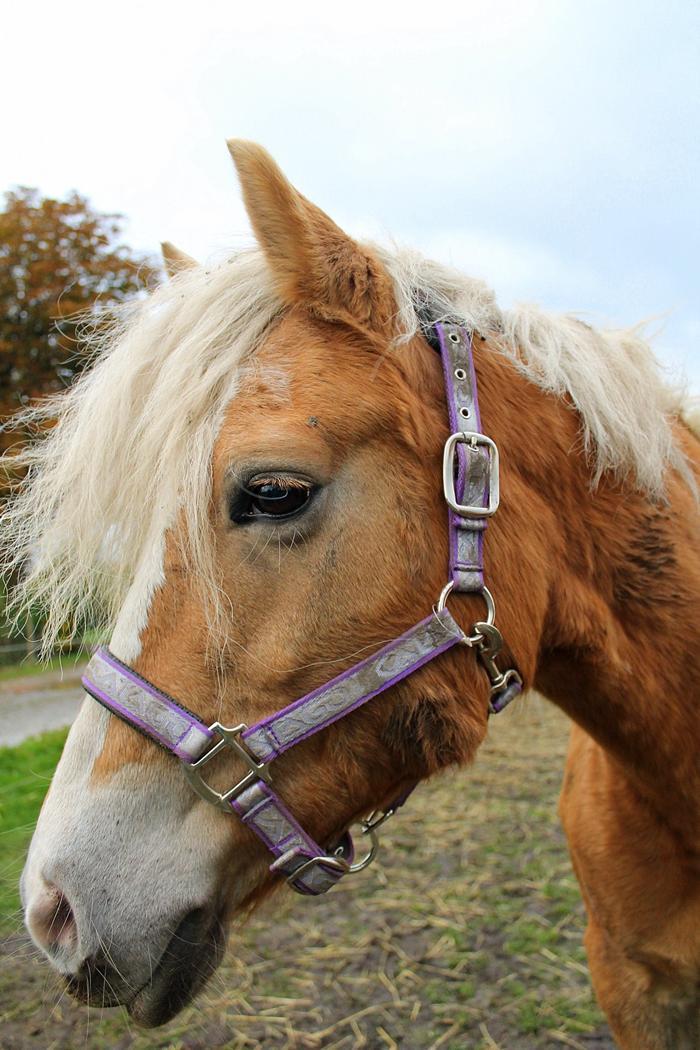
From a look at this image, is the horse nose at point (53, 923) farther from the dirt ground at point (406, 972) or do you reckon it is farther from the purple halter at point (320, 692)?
the dirt ground at point (406, 972)

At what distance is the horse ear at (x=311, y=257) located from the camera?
1.56 meters

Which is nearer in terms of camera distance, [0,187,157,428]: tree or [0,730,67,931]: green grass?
[0,730,67,931]: green grass

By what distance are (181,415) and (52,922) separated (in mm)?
1033

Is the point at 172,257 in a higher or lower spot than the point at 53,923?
higher

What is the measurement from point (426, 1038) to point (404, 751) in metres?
2.30

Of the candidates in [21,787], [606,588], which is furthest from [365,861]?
[21,787]

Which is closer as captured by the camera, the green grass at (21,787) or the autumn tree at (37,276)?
the green grass at (21,787)

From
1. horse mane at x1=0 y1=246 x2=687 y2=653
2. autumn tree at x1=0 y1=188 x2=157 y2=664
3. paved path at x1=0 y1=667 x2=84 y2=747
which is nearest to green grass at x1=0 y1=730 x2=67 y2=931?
paved path at x1=0 y1=667 x2=84 y2=747

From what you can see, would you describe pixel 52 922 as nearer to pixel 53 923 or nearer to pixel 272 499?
pixel 53 923

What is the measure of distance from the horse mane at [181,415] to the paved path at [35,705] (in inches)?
224

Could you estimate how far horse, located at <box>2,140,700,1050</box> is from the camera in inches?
57.2

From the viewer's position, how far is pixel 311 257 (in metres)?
1.60

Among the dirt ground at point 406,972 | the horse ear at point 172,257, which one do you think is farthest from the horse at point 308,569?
the dirt ground at point 406,972

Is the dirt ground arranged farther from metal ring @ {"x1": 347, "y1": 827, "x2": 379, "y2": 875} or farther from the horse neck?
metal ring @ {"x1": 347, "y1": 827, "x2": 379, "y2": 875}
